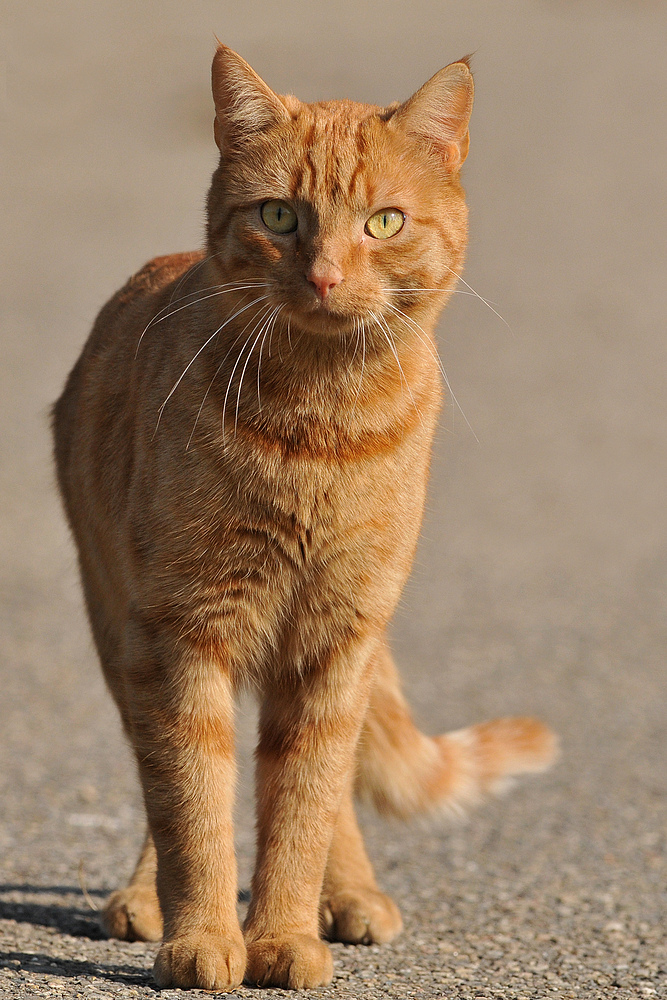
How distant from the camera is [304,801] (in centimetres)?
273

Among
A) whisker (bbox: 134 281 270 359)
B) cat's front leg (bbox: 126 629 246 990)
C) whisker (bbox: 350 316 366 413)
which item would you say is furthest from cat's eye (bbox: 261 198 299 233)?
cat's front leg (bbox: 126 629 246 990)

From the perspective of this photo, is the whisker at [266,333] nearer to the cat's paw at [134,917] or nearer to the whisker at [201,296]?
the whisker at [201,296]

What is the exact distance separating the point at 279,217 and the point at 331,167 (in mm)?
150

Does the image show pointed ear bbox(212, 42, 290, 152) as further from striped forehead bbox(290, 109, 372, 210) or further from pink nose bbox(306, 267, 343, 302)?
pink nose bbox(306, 267, 343, 302)

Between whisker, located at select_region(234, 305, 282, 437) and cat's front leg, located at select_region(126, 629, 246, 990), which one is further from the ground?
whisker, located at select_region(234, 305, 282, 437)

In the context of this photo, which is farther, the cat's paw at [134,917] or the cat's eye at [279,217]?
the cat's paw at [134,917]

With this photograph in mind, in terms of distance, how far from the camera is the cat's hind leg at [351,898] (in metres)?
3.27

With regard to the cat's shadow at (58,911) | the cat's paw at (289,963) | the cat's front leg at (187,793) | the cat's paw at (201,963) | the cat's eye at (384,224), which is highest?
the cat's eye at (384,224)

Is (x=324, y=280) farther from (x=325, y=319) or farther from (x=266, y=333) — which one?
(x=266, y=333)

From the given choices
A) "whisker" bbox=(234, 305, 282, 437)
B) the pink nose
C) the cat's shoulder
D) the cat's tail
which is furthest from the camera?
the cat's tail

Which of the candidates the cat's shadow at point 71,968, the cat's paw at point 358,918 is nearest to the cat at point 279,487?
the cat's shadow at point 71,968

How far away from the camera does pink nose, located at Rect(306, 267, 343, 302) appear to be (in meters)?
2.36

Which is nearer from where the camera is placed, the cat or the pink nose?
the pink nose

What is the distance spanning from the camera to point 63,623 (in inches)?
275
